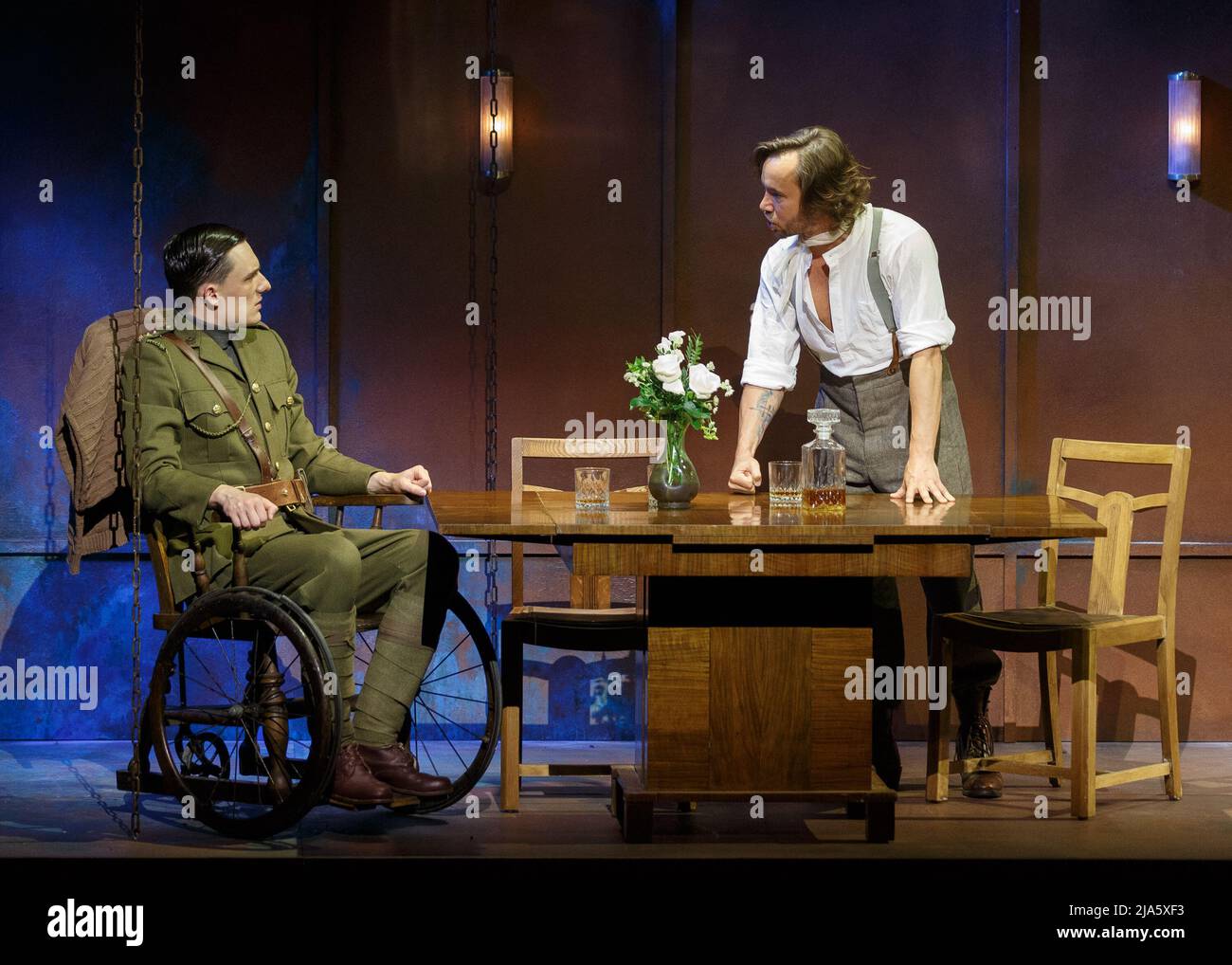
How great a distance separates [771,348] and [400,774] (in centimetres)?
165

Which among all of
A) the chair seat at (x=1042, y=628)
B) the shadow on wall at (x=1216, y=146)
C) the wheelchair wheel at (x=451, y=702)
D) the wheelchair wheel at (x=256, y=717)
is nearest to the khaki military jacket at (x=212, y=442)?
the wheelchair wheel at (x=256, y=717)

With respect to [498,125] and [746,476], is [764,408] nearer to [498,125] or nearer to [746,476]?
[746,476]

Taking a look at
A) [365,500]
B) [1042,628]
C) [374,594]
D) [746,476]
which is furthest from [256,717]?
[1042,628]

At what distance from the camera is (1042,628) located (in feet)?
13.3

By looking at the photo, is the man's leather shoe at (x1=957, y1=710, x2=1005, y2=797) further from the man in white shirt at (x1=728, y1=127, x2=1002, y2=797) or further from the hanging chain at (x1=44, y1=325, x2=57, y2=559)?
the hanging chain at (x1=44, y1=325, x2=57, y2=559)

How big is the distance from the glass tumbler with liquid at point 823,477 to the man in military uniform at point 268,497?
0.96 meters

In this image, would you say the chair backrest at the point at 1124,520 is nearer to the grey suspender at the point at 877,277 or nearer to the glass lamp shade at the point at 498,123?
the grey suspender at the point at 877,277

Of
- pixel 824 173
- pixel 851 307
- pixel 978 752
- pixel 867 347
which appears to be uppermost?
pixel 824 173

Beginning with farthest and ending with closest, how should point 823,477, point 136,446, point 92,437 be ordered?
point 92,437 < point 823,477 < point 136,446

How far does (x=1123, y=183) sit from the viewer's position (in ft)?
17.1
